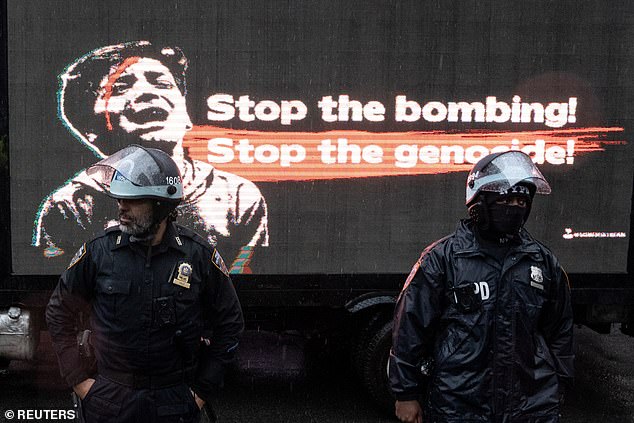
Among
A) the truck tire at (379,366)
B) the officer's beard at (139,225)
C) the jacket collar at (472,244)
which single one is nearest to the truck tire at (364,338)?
the truck tire at (379,366)

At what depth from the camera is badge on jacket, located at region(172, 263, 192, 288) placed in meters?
2.99

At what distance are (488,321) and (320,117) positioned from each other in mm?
2542

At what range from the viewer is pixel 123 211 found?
2992 millimetres

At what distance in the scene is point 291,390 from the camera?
596 cm

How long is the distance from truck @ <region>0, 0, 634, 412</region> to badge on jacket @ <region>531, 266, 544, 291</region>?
Answer: 2242mm

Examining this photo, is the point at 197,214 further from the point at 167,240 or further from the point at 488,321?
the point at 488,321

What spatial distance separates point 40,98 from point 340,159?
219 centimetres

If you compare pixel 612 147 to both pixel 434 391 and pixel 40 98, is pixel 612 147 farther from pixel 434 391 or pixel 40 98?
pixel 40 98

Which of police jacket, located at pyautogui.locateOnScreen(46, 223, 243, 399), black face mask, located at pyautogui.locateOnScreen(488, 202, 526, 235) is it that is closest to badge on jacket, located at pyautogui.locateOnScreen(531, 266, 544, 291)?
black face mask, located at pyautogui.locateOnScreen(488, 202, 526, 235)

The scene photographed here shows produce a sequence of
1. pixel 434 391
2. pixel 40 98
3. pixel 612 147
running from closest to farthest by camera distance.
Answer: pixel 434 391 → pixel 40 98 → pixel 612 147

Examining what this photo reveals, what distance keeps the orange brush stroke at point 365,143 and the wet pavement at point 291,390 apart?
1.49 meters

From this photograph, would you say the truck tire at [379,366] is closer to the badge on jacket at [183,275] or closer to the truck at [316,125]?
the truck at [316,125]

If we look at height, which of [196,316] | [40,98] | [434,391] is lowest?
[434,391]

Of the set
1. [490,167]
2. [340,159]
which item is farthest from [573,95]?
[490,167]
